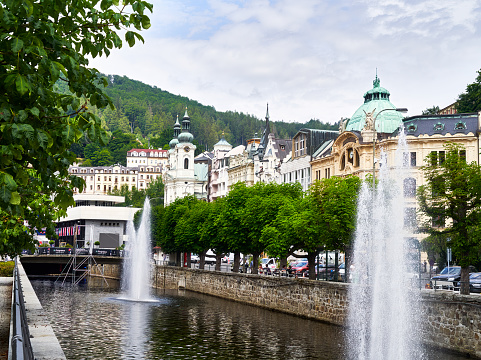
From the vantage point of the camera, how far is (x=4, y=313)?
27.5 metres

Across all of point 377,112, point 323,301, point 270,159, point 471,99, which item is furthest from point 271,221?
point 270,159

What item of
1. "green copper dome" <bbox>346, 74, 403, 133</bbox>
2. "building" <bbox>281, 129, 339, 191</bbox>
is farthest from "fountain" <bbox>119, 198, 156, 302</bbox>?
"green copper dome" <bbox>346, 74, 403, 133</bbox>

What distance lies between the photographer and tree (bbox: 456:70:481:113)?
75.0 m

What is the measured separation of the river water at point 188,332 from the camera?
1139 inches

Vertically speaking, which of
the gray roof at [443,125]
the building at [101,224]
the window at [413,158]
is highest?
the gray roof at [443,125]

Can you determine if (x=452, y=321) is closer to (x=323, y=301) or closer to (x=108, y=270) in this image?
(x=323, y=301)

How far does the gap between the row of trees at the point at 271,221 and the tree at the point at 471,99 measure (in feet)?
97.0

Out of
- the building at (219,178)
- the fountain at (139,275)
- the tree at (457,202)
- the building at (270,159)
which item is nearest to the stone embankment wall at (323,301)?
the tree at (457,202)

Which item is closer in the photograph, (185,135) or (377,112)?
(377,112)

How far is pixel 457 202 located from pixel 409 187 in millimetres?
33042

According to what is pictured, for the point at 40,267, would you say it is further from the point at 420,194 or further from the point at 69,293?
the point at 420,194

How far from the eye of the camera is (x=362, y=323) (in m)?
33.8

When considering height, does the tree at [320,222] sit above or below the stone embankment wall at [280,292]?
above

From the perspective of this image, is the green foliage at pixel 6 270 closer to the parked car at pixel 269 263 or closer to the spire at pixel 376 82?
the parked car at pixel 269 263
